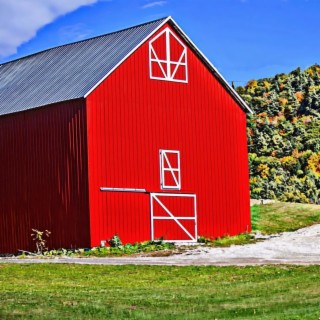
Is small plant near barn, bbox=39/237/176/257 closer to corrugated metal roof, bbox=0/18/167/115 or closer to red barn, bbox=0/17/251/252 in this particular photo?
red barn, bbox=0/17/251/252

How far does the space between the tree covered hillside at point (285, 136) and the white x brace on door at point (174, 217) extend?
21.6 m

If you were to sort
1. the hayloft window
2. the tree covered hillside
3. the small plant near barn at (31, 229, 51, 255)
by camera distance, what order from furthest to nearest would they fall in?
the tree covered hillside, the hayloft window, the small plant near barn at (31, 229, 51, 255)

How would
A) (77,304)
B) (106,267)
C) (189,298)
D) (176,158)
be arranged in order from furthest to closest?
(176,158)
(106,267)
(189,298)
(77,304)

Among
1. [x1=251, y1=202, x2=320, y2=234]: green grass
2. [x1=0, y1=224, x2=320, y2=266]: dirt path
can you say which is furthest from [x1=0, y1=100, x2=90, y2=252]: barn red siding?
[x1=251, y1=202, x2=320, y2=234]: green grass

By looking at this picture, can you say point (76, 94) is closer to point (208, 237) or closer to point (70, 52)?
point (70, 52)

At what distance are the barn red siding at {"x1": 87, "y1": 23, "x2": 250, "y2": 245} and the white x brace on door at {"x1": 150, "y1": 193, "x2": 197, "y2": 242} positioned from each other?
0.34 m

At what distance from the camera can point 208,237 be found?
44.3 m

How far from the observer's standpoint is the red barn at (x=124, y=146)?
1607 inches

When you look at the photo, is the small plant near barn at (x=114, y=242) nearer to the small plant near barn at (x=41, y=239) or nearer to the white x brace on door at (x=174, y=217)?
the white x brace on door at (x=174, y=217)

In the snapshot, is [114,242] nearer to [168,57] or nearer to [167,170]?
[167,170]

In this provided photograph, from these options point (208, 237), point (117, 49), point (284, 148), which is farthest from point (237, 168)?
point (284, 148)

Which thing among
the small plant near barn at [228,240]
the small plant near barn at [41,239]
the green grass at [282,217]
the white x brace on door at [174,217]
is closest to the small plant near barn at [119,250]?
the small plant near barn at [41,239]

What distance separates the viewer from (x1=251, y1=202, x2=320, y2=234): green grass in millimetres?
48656

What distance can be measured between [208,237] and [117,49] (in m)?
9.23
